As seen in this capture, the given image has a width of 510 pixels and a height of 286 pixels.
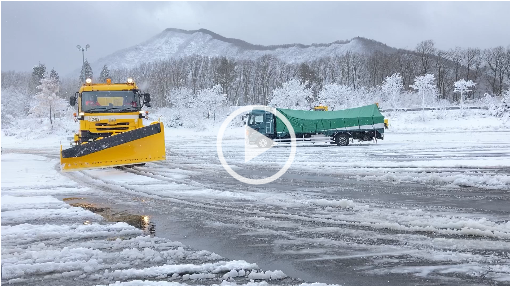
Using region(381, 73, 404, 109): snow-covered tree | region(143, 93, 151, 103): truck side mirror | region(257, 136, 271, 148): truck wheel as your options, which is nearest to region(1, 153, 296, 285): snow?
region(143, 93, 151, 103): truck side mirror

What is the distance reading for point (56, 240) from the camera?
5.16m

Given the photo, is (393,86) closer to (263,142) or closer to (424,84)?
(424,84)

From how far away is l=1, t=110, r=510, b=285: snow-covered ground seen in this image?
13.2 ft

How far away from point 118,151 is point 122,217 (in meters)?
5.24

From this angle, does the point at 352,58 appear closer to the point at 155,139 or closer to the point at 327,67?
the point at 327,67

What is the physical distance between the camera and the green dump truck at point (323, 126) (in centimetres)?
2431

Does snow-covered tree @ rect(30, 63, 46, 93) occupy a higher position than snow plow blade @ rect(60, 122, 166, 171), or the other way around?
snow-covered tree @ rect(30, 63, 46, 93)

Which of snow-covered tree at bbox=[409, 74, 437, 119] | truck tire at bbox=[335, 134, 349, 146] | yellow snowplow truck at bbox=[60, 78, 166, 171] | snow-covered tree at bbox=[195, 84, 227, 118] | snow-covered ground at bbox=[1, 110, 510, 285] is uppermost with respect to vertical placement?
snow-covered tree at bbox=[409, 74, 437, 119]

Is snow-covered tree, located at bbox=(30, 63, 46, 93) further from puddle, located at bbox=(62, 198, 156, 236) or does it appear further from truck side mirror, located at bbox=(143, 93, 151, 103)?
puddle, located at bbox=(62, 198, 156, 236)

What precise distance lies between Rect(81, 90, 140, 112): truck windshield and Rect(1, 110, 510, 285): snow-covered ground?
2505 mm

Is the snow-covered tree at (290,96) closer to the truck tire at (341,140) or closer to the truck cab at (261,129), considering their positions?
the truck cab at (261,129)

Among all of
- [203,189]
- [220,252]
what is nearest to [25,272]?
[220,252]

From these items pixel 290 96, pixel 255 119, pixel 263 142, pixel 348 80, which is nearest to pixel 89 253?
pixel 263 142

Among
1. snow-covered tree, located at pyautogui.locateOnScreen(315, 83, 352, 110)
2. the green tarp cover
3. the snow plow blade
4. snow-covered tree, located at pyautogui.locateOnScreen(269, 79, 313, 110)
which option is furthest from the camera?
snow-covered tree, located at pyautogui.locateOnScreen(315, 83, 352, 110)
